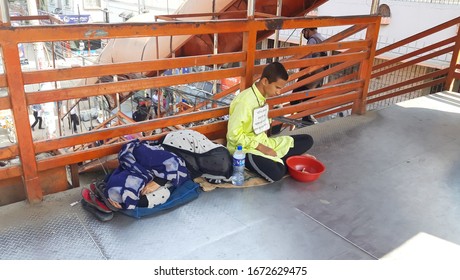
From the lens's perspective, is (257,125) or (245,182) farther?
(257,125)

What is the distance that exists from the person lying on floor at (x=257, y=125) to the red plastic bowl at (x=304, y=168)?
11cm

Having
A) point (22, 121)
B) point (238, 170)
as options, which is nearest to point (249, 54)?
point (238, 170)

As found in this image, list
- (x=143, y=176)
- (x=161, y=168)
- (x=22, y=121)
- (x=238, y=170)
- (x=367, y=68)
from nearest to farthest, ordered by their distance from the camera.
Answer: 1. (x=22, y=121)
2. (x=143, y=176)
3. (x=161, y=168)
4. (x=238, y=170)
5. (x=367, y=68)

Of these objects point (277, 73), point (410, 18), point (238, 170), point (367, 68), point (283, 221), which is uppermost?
point (410, 18)

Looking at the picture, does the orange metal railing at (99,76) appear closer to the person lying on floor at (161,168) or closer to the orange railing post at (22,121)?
the orange railing post at (22,121)

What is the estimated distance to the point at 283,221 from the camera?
298 centimetres

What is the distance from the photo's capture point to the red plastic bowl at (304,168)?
11.7ft

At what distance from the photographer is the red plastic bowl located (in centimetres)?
357

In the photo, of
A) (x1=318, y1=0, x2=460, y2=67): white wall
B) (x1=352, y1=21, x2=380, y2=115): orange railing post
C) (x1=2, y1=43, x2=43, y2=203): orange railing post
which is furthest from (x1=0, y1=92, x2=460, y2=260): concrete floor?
(x1=318, y1=0, x2=460, y2=67): white wall

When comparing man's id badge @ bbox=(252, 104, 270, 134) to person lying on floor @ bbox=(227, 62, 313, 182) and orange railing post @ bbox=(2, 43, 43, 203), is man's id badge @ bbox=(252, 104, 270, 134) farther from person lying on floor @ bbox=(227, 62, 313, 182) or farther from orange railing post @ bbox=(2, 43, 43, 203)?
orange railing post @ bbox=(2, 43, 43, 203)

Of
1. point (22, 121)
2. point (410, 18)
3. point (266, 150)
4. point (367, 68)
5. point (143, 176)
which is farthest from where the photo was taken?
point (410, 18)

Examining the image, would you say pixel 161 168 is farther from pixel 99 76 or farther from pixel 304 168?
pixel 304 168

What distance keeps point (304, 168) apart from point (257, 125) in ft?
2.21
